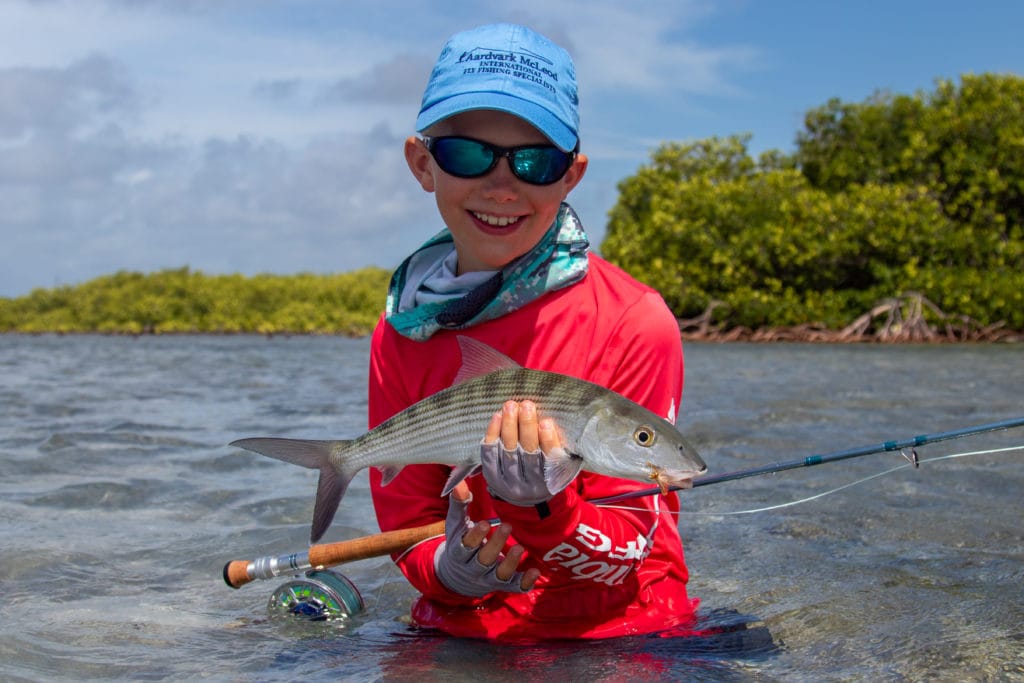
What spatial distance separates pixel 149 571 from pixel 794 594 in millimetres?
3430

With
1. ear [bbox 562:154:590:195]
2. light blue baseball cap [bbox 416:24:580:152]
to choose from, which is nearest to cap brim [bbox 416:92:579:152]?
light blue baseball cap [bbox 416:24:580:152]

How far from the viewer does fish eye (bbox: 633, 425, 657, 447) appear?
2.46 m

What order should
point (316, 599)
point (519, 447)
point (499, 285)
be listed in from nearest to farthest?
point (519, 447), point (499, 285), point (316, 599)

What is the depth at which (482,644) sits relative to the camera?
10.9ft

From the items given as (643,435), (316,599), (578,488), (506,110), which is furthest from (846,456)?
(316,599)

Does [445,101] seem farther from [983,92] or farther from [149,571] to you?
[983,92]

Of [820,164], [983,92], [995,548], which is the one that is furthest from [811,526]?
[820,164]

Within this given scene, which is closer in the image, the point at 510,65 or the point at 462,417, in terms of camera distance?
the point at 462,417

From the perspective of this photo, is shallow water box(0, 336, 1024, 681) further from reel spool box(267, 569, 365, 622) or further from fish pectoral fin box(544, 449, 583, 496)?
fish pectoral fin box(544, 449, 583, 496)

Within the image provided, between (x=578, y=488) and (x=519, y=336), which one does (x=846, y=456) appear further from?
(x=519, y=336)

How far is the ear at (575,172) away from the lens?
3.24 meters

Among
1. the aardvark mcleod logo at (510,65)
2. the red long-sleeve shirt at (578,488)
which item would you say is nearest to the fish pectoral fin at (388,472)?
the red long-sleeve shirt at (578,488)

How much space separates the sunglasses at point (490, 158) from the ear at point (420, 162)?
0.26 meters

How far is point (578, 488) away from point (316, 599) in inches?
64.1
